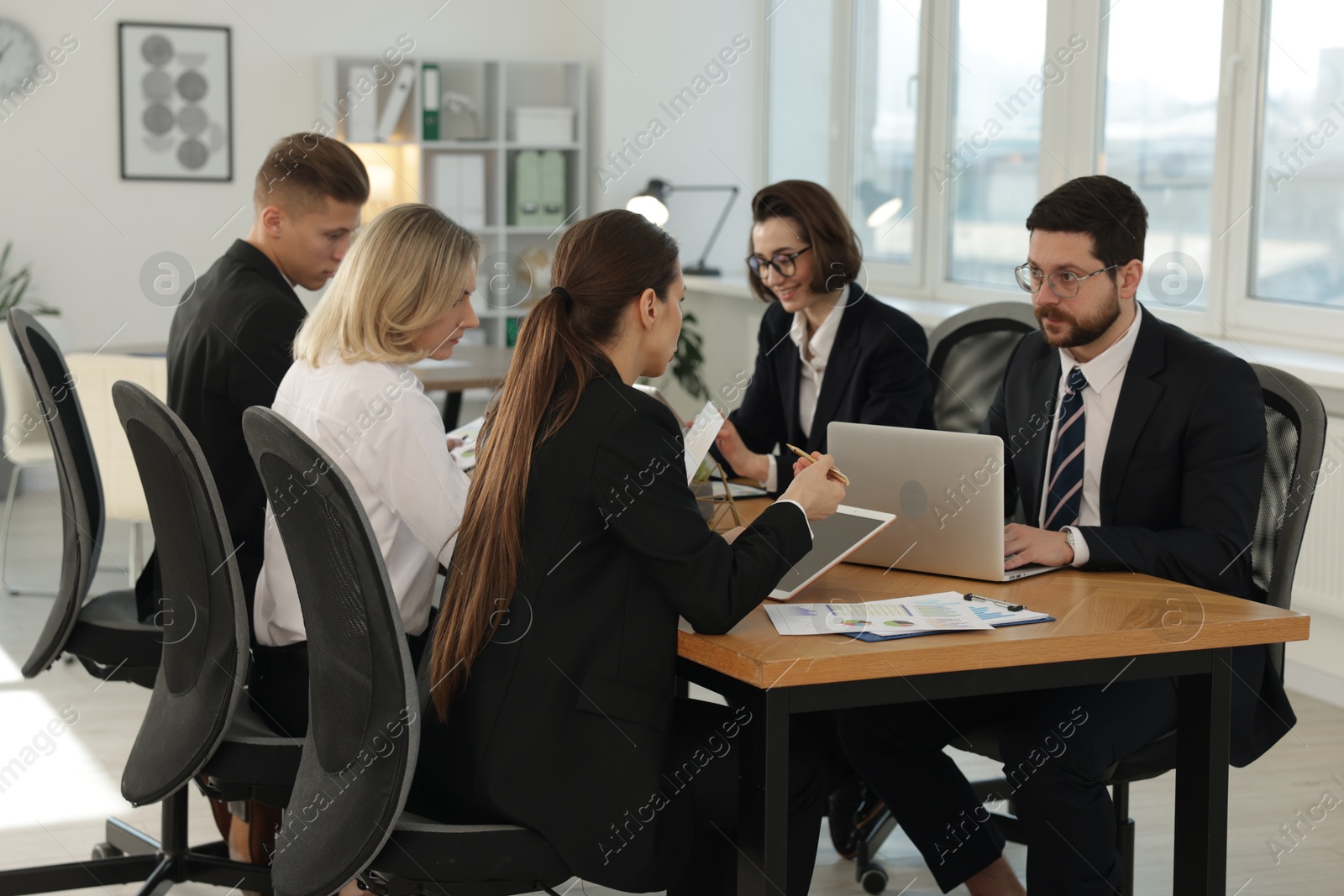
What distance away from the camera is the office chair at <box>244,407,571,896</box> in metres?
1.60

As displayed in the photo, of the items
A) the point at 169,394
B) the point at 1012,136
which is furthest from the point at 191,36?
the point at 169,394

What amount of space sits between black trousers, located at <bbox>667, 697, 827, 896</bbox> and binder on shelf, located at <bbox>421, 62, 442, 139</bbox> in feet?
17.5

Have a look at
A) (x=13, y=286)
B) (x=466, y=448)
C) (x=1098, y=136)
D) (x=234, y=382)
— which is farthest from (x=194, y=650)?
(x=13, y=286)

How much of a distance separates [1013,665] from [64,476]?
168 centimetres

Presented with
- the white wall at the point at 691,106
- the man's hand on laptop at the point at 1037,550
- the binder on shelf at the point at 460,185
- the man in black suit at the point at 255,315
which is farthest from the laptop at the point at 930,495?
the binder on shelf at the point at 460,185

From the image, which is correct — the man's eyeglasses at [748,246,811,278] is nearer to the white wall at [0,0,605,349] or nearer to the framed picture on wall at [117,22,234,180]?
the white wall at [0,0,605,349]

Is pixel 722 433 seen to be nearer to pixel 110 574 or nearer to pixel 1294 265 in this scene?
pixel 1294 265

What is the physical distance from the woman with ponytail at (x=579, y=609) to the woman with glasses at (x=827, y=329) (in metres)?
1.10

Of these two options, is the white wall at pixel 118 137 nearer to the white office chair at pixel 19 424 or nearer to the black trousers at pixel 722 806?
the white office chair at pixel 19 424

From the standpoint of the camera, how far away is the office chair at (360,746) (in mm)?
1602

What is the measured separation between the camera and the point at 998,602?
186cm

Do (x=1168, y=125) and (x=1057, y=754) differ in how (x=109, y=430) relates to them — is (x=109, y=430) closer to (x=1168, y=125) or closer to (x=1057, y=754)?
(x=1057, y=754)

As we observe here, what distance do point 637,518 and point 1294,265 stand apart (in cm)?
297

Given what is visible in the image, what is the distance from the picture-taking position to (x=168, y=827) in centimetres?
244
